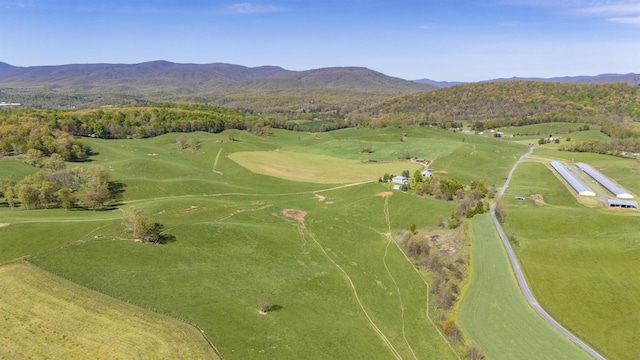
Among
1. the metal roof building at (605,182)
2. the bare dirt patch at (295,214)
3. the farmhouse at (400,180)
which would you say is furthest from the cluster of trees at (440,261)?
the metal roof building at (605,182)

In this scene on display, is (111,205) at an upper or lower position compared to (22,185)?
lower

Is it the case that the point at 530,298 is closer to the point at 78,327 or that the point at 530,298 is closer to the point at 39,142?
the point at 78,327

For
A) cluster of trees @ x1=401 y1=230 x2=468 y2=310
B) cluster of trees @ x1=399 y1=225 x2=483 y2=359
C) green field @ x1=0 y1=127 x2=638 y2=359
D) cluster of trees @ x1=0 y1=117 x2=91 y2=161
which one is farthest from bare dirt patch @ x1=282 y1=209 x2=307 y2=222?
cluster of trees @ x1=0 y1=117 x2=91 y2=161

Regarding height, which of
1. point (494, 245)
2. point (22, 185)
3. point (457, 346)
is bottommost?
point (457, 346)

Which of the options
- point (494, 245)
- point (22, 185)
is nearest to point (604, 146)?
point (494, 245)

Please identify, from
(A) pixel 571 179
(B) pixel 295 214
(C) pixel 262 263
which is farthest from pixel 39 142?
(A) pixel 571 179

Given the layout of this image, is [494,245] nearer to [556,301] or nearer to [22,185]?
[556,301]

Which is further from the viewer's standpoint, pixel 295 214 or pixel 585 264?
pixel 295 214
